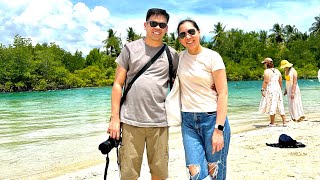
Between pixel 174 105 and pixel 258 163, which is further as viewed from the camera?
pixel 258 163

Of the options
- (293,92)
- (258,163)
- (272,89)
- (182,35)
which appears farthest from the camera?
(293,92)

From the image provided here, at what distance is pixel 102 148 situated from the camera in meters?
3.42

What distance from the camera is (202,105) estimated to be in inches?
136

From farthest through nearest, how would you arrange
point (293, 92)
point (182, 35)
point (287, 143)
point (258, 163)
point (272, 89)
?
point (293, 92), point (272, 89), point (287, 143), point (258, 163), point (182, 35)

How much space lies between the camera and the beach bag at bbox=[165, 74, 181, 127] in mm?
3580

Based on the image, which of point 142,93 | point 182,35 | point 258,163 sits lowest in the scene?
point 258,163

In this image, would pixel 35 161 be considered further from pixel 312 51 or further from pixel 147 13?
pixel 312 51

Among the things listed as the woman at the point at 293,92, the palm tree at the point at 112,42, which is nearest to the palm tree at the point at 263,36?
the palm tree at the point at 112,42

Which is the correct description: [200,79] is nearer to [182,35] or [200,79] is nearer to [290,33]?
[182,35]

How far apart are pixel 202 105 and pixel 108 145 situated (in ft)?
3.15

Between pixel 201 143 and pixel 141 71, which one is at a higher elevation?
pixel 141 71

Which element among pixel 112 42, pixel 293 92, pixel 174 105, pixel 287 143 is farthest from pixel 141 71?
pixel 112 42

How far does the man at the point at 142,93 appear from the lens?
362cm

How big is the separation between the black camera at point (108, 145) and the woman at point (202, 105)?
68 cm
